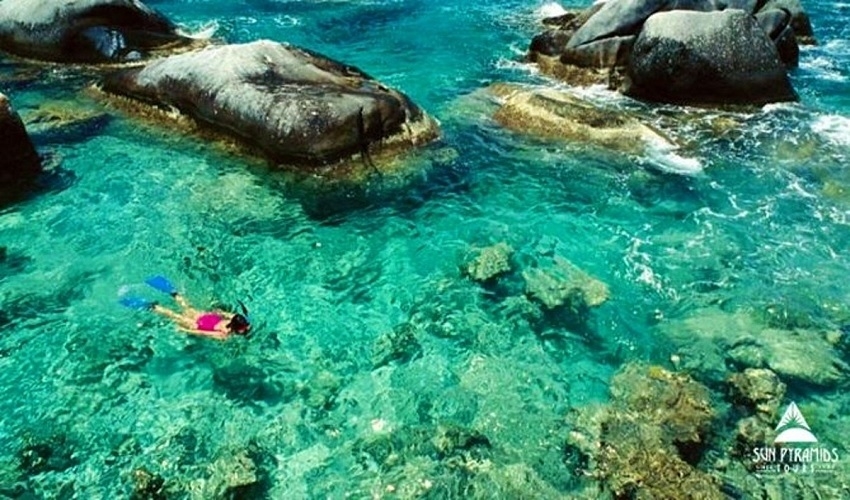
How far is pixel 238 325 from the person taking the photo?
7852 mm

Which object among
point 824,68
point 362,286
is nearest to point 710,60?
point 824,68

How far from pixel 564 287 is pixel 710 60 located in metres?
8.05

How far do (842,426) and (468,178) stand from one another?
6.96 m

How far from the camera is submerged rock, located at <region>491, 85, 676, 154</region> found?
40.7 ft

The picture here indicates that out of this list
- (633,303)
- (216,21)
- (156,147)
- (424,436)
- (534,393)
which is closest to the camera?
(424,436)

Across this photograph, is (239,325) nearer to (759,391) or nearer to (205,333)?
(205,333)

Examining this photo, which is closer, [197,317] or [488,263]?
[197,317]

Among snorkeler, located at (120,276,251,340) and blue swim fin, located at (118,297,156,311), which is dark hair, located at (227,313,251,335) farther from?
blue swim fin, located at (118,297,156,311)

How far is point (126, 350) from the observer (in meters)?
7.66

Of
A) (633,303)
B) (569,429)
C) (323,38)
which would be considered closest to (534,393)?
(569,429)

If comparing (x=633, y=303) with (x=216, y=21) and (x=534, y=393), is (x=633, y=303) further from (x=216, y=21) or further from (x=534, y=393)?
(x=216, y=21)

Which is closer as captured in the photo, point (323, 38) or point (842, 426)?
point (842, 426)

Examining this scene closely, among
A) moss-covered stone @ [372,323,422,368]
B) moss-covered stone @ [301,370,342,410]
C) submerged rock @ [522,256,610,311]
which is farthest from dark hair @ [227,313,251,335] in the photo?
submerged rock @ [522,256,610,311]

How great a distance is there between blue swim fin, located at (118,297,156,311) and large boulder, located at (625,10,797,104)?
1177 cm
